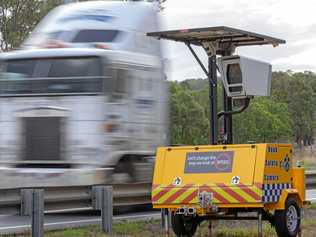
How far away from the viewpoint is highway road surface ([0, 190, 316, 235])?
496 inches

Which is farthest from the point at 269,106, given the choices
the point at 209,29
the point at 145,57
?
the point at 209,29

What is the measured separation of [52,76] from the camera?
15391 millimetres

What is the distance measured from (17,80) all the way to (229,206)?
23.4 feet

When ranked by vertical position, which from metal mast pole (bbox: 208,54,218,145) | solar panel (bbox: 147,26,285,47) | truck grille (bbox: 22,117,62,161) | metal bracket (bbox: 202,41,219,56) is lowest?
truck grille (bbox: 22,117,62,161)

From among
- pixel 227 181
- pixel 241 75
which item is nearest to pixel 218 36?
pixel 241 75

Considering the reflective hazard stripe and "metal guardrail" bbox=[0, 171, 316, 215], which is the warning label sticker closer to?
the reflective hazard stripe

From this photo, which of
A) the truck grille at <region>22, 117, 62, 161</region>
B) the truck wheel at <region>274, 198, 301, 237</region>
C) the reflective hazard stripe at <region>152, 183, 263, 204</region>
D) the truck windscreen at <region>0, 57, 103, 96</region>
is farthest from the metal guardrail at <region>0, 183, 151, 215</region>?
the truck wheel at <region>274, 198, 301, 237</region>

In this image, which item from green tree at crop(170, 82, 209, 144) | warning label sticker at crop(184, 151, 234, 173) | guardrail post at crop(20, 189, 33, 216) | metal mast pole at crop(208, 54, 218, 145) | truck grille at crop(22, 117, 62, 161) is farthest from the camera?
green tree at crop(170, 82, 209, 144)

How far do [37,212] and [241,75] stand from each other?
4672 mm

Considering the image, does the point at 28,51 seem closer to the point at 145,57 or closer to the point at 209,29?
the point at 145,57

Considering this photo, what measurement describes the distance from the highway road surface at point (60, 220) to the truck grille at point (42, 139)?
125 centimetres

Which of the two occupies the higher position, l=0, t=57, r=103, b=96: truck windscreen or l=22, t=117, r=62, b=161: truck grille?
l=0, t=57, r=103, b=96: truck windscreen

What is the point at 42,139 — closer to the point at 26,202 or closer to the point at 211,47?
the point at 211,47

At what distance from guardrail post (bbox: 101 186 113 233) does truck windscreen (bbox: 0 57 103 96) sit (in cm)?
426
